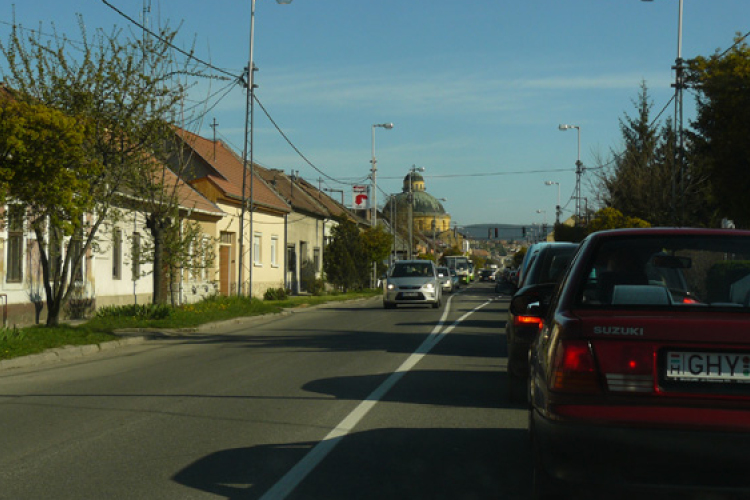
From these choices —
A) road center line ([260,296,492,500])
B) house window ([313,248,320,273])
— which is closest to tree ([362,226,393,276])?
house window ([313,248,320,273])

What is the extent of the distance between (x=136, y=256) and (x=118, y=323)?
6.37 metres

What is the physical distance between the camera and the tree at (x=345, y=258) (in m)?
51.2

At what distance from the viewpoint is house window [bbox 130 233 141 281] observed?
26891mm

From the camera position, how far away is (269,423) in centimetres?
830

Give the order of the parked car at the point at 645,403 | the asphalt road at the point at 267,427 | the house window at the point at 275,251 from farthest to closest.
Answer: the house window at the point at 275,251, the asphalt road at the point at 267,427, the parked car at the point at 645,403

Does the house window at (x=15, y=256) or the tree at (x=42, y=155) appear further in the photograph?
the house window at (x=15, y=256)

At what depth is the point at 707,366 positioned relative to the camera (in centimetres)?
432

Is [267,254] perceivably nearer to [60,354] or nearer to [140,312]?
[140,312]

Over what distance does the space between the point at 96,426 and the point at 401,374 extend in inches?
184

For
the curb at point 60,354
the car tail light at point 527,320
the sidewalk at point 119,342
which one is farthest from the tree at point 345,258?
the car tail light at point 527,320

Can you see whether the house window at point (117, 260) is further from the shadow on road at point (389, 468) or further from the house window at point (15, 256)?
the shadow on road at point (389, 468)

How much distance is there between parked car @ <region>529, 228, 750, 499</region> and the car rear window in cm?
22

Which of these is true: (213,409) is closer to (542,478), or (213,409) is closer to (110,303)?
(542,478)

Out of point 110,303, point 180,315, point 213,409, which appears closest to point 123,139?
point 180,315
